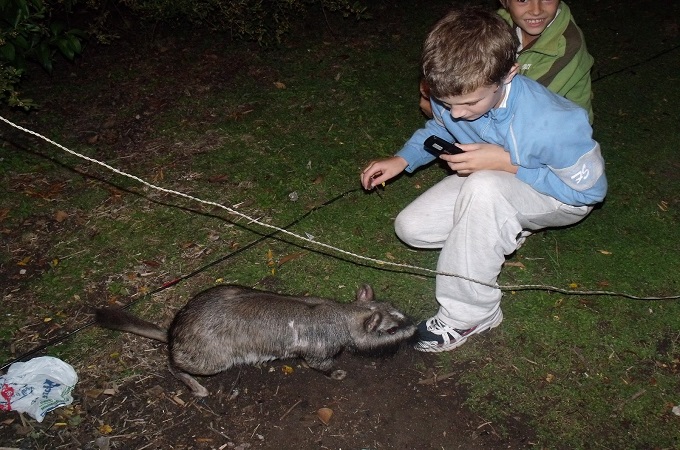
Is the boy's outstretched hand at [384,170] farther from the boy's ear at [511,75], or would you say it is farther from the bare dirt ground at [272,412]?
the bare dirt ground at [272,412]

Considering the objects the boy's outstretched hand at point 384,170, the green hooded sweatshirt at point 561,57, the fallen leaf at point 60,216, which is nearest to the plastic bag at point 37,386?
the fallen leaf at point 60,216

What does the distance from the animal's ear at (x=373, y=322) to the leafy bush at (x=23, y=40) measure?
3.26 metres

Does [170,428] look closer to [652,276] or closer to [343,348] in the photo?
[343,348]

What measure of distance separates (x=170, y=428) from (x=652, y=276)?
10.6ft

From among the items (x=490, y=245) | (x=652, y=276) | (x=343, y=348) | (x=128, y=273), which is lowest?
(x=652, y=276)

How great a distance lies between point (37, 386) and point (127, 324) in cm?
60

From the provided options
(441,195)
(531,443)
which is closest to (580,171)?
(441,195)

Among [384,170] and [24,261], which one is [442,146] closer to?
[384,170]

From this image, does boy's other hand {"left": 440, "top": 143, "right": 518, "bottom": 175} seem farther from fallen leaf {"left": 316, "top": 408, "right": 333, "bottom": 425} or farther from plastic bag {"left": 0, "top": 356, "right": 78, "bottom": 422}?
plastic bag {"left": 0, "top": 356, "right": 78, "bottom": 422}

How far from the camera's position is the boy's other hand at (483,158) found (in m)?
3.14

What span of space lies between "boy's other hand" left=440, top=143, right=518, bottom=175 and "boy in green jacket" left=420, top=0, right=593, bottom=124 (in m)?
0.58

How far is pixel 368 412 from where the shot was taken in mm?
3410

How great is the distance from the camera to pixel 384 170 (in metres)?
3.61

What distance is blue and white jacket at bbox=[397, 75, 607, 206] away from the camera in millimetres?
2893
